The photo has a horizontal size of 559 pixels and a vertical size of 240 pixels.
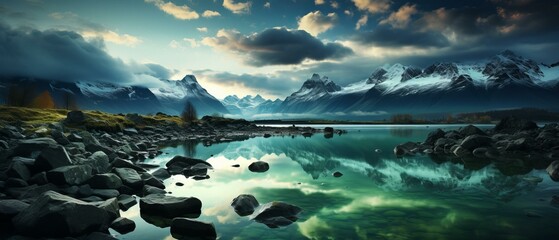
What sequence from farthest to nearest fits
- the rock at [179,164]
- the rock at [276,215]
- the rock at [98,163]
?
the rock at [179,164]
the rock at [98,163]
the rock at [276,215]

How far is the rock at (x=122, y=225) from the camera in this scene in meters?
13.4

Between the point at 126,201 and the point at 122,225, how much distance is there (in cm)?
378

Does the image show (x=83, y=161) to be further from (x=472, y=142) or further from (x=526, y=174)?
(x=472, y=142)

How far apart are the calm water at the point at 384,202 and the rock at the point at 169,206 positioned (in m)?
0.49

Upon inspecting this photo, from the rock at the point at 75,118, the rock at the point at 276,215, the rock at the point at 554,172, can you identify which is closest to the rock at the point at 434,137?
the rock at the point at 554,172

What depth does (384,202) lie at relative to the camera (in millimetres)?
18422

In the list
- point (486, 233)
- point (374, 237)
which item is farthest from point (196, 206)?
point (486, 233)

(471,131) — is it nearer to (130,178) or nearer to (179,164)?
(179,164)

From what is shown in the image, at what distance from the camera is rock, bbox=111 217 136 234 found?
1341 cm

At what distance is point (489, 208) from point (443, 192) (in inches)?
160

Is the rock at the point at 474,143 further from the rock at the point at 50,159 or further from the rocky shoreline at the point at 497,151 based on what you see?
the rock at the point at 50,159

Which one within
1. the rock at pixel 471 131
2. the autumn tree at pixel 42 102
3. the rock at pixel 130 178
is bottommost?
the rock at pixel 130 178

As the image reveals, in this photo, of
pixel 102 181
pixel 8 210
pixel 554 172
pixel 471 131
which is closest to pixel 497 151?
pixel 471 131

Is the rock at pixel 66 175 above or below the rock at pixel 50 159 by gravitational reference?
below
